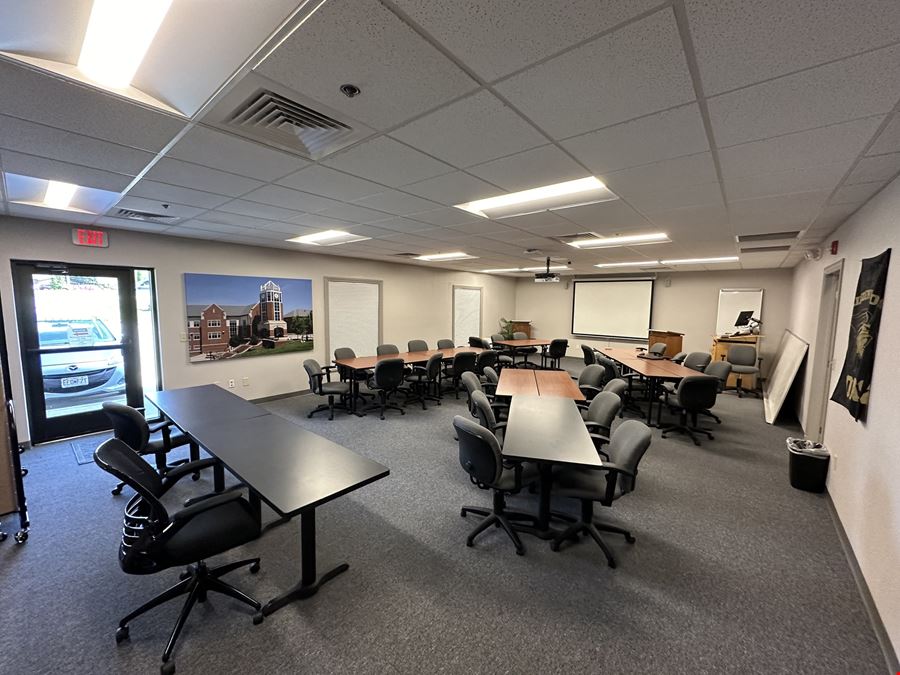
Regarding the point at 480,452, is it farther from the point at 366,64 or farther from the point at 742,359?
the point at 742,359

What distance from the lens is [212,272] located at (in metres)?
5.30

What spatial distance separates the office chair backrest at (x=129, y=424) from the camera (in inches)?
109

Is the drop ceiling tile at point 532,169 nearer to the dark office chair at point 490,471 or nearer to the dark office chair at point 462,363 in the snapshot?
the dark office chair at point 490,471

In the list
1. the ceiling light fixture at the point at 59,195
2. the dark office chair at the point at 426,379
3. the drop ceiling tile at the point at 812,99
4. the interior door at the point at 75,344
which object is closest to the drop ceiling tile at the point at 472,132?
the drop ceiling tile at the point at 812,99

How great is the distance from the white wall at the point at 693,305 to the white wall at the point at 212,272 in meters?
4.36

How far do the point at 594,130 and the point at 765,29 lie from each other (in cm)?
75

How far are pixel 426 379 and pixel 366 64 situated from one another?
4.97 meters

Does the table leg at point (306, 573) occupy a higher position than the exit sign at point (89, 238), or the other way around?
the exit sign at point (89, 238)

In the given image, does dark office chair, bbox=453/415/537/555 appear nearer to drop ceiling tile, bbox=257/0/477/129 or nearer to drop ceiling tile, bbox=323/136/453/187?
drop ceiling tile, bbox=323/136/453/187

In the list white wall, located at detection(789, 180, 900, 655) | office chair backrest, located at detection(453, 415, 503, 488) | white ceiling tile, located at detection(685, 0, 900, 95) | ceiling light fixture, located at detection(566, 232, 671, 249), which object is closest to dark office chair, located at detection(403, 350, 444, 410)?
ceiling light fixture, located at detection(566, 232, 671, 249)

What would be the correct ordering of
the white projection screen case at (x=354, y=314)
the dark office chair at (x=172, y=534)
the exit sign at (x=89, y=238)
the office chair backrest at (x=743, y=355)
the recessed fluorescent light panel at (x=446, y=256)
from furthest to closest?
the office chair backrest at (x=743, y=355) < the white projection screen case at (x=354, y=314) < the recessed fluorescent light panel at (x=446, y=256) < the exit sign at (x=89, y=238) < the dark office chair at (x=172, y=534)

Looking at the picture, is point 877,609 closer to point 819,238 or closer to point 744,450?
point 744,450

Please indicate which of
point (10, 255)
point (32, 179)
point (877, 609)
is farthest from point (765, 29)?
point (10, 255)

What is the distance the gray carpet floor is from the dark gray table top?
73cm
